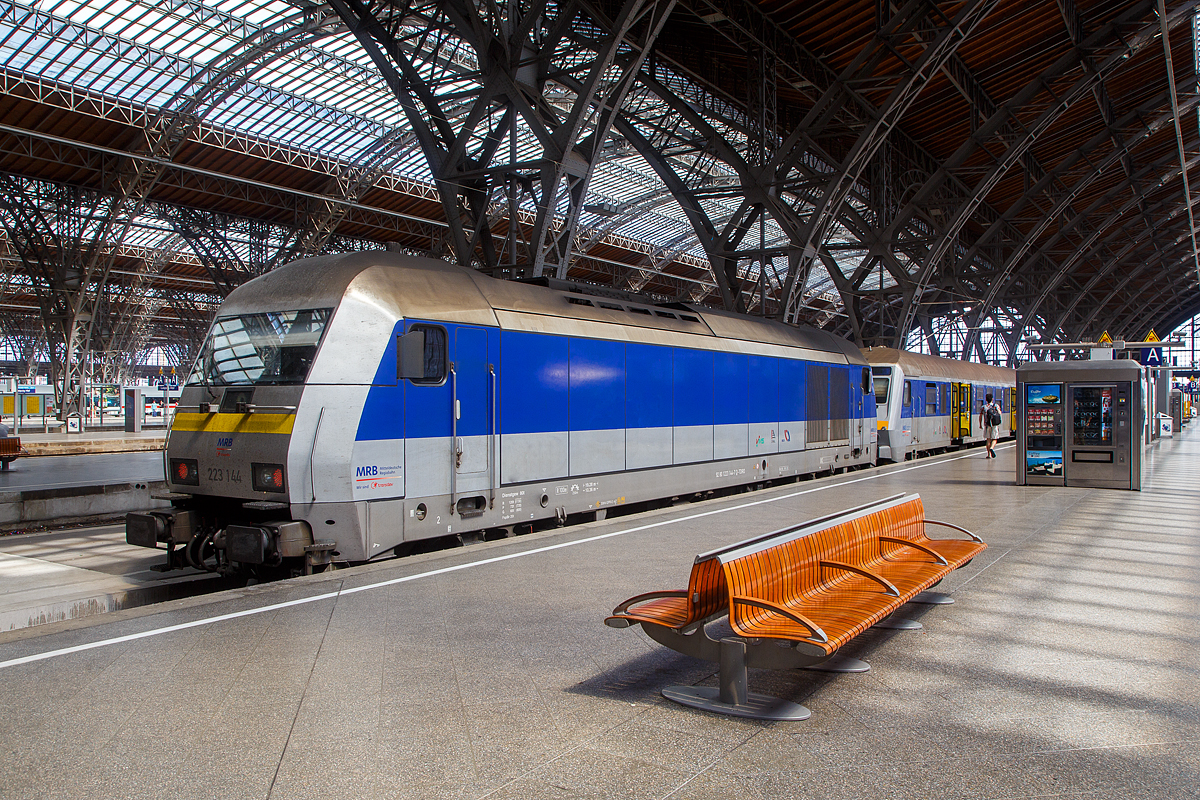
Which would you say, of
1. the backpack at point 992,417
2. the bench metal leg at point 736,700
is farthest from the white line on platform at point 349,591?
the backpack at point 992,417

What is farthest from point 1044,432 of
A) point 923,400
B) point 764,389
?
point 923,400

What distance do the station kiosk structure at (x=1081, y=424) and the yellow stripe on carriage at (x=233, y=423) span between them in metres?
14.7

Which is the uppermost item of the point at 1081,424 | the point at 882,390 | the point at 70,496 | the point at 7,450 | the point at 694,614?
the point at 882,390

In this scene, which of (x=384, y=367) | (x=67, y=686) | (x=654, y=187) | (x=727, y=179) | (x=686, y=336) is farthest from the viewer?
(x=654, y=187)

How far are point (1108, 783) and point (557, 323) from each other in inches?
334

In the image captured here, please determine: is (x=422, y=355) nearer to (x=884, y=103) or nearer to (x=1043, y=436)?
(x=1043, y=436)

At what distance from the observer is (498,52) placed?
16.2m

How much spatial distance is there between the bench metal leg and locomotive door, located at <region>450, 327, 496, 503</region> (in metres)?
5.29

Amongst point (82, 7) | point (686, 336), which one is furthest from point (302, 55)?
point (686, 336)

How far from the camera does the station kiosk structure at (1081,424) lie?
16.6m

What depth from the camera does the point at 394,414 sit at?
8891 mm

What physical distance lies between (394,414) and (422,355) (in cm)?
68

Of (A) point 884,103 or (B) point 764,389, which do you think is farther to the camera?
(A) point 884,103

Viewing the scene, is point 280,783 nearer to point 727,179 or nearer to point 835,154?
point 835,154
